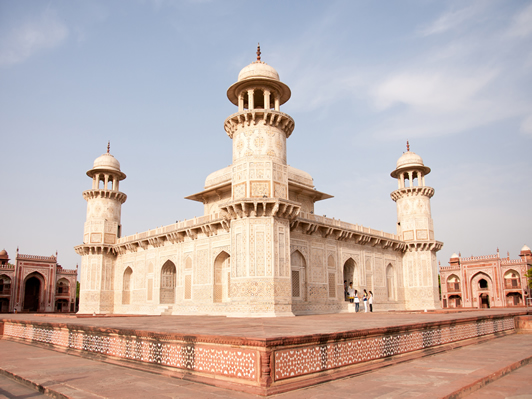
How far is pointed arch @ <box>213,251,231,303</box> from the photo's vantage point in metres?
20.5

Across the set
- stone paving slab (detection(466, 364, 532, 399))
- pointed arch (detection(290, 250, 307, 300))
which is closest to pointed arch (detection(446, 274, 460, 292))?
pointed arch (detection(290, 250, 307, 300))

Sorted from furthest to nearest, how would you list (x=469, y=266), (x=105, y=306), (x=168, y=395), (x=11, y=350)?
1. (x=469, y=266)
2. (x=105, y=306)
3. (x=11, y=350)
4. (x=168, y=395)

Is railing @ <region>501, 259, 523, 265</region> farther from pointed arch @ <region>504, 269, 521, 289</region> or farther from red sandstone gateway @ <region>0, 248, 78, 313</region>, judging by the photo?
red sandstone gateway @ <region>0, 248, 78, 313</region>

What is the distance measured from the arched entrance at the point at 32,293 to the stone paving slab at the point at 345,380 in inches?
1578

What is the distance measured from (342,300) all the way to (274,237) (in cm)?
757

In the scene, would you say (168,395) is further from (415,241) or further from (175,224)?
(415,241)

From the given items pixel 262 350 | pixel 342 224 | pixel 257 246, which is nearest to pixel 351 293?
pixel 342 224

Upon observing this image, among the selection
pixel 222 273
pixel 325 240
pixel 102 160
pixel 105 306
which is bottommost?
pixel 105 306

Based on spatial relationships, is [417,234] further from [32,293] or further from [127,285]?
[32,293]

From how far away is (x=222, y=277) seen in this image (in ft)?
68.2

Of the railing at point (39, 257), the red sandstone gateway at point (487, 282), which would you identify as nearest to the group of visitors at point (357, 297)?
the red sandstone gateway at point (487, 282)

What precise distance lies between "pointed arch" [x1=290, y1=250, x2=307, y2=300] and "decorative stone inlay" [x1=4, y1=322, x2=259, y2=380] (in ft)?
39.8

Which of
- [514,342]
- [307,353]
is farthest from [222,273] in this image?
[307,353]

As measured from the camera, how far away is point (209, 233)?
21188 millimetres
